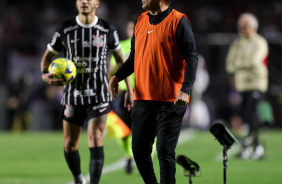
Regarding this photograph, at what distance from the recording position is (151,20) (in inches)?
241

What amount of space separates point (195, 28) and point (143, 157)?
67.1ft

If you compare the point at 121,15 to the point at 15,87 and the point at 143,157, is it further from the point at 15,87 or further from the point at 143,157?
the point at 143,157

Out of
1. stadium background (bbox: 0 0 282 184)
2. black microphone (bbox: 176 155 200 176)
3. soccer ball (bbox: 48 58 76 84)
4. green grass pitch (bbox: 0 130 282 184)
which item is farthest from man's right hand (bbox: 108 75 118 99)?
stadium background (bbox: 0 0 282 184)

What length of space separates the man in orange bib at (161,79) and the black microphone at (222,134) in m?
0.39

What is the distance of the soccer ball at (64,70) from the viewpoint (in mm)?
7156

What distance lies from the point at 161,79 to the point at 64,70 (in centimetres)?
156

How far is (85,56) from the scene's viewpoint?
7414 mm

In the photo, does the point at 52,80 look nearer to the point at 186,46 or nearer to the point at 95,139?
the point at 95,139

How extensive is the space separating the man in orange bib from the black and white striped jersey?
133cm

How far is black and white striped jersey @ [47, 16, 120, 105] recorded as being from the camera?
7414 mm

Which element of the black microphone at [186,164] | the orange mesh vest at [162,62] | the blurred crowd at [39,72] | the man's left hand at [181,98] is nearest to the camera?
the man's left hand at [181,98]

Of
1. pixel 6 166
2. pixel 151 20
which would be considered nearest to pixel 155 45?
pixel 151 20

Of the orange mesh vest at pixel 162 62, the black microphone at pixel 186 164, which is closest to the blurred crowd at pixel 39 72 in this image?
the black microphone at pixel 186 164

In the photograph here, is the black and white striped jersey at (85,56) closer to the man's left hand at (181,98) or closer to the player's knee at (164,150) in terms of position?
the player's knee at (164,150)
